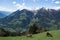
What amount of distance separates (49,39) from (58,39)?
76.6 inches

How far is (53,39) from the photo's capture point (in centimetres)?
2867

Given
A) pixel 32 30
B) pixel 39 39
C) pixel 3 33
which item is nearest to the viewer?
pixel 39 39

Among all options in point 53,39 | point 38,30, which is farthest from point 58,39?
point 38,30

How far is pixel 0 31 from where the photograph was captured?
3838cm

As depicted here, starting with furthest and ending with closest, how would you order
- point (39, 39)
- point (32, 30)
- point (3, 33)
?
point (32, 30), point (3, 33), point (39, 39)

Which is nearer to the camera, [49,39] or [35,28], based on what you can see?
[49,39]

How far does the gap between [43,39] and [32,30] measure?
19099 mm

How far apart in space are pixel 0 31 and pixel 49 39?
51.0 feet

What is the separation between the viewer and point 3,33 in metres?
38.0

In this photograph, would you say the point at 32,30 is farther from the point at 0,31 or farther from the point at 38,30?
the point at 0,31

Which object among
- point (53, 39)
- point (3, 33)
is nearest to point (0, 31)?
point (3, 33)

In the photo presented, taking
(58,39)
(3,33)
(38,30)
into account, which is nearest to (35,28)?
(38,30)

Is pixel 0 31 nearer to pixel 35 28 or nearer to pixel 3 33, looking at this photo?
pixel 3 33

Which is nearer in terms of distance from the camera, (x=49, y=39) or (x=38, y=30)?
(x=49, y=39)
